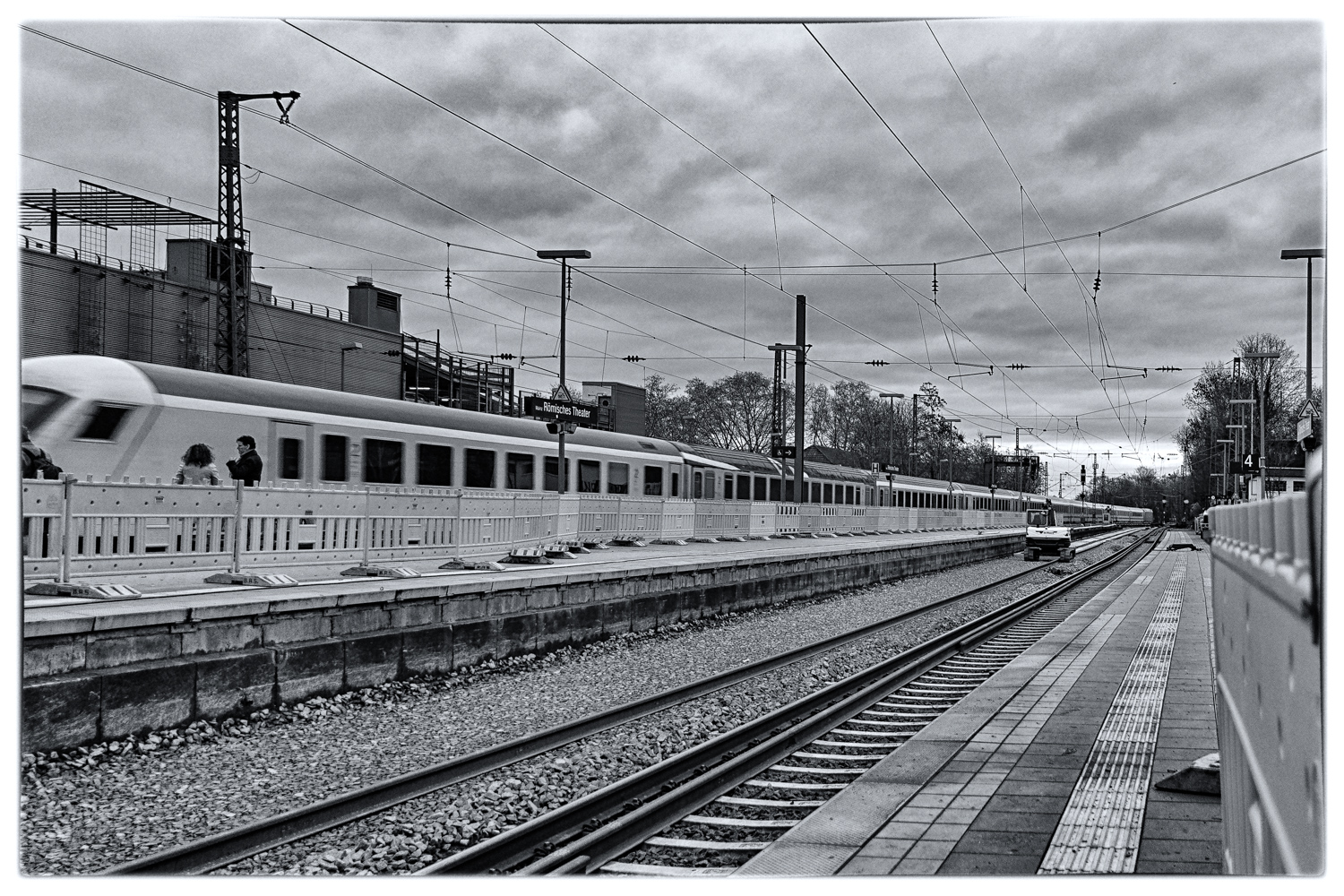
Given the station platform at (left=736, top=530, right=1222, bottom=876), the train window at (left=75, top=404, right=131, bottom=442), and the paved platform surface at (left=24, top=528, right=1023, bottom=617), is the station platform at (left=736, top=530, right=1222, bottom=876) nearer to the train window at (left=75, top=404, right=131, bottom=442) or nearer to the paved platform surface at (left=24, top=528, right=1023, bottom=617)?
the paved platform surface at (left=24, top=528, right=1023, bottom=617)

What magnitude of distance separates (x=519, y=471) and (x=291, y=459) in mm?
6668

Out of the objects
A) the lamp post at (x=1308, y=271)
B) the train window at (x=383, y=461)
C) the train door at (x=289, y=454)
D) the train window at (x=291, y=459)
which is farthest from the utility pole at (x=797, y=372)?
the lamp post at (x=1308, y=271)

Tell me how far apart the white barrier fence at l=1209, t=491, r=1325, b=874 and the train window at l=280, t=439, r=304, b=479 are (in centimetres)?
1565

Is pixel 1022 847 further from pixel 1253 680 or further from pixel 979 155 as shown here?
pixel 979 155

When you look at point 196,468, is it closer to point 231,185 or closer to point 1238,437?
point 231,185

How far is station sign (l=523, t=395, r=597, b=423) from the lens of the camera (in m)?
17.7

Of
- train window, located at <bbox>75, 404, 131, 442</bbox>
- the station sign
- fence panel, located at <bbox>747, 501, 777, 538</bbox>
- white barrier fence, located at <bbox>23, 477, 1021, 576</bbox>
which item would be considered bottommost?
fence panel, located at <bbox>747, 501, 777, 538</bbox>

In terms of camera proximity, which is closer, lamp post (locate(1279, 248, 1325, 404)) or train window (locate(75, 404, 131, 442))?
lamp post (locate(1279, 248, 1325, 404))

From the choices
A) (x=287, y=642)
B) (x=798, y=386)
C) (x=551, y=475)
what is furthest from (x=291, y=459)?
(x=798, y=386)

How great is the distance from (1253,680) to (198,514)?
34.3 ft

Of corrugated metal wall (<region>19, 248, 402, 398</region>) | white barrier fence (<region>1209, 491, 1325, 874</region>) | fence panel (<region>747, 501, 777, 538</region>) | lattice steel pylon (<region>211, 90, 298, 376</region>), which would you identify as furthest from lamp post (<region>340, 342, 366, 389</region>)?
white barrier fence (<region>1209, 491, 1325, 874</region>)

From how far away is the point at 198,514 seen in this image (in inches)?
432

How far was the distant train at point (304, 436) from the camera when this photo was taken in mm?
13922

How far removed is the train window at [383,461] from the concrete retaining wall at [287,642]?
5652 millimetres
